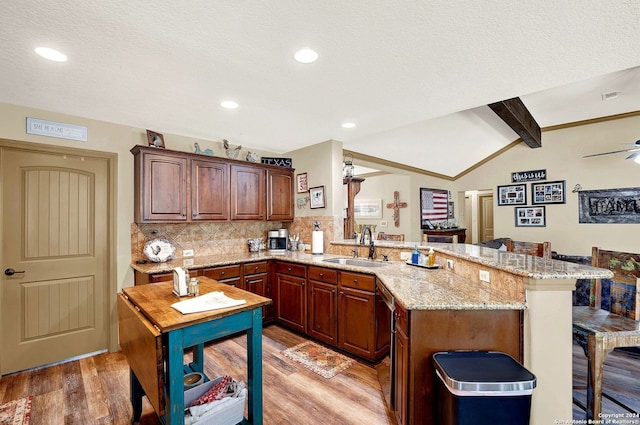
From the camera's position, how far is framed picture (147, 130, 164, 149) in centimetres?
332

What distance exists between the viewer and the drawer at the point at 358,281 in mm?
2732

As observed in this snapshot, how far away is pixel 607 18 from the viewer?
153 cm

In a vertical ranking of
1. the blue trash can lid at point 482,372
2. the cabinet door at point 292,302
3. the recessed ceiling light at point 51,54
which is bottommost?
the cabinet door at point 292,302

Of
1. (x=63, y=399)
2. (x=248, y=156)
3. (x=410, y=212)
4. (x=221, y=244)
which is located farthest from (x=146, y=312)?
(x=410, y=212)

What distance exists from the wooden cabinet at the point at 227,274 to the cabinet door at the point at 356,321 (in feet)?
4.19

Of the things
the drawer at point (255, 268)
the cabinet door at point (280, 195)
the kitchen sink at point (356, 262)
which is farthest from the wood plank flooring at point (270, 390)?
the cabinet door at point (280, 195)

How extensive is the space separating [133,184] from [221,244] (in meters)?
1.31

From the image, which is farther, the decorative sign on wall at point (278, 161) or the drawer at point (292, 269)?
the decorative sign on wall at point (278, 161)

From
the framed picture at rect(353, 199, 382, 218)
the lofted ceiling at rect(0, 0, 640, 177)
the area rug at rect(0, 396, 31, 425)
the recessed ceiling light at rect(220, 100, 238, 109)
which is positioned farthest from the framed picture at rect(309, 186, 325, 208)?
the framed picture at rect(353, 199, 382, 218)

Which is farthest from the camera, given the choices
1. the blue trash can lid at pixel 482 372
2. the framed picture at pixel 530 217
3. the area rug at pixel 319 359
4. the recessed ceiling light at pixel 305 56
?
the framed picture at pixel 530 217

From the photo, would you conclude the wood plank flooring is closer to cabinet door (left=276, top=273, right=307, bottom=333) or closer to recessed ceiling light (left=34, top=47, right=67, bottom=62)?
cabinet door (left=276, top=273, right=307, bottom=333)

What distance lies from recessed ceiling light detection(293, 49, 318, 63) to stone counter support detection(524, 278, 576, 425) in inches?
75.3

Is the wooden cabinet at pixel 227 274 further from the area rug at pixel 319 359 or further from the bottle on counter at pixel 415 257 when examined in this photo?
the bottle on counter at pixel 415 257

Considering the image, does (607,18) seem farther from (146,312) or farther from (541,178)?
(541,178)
